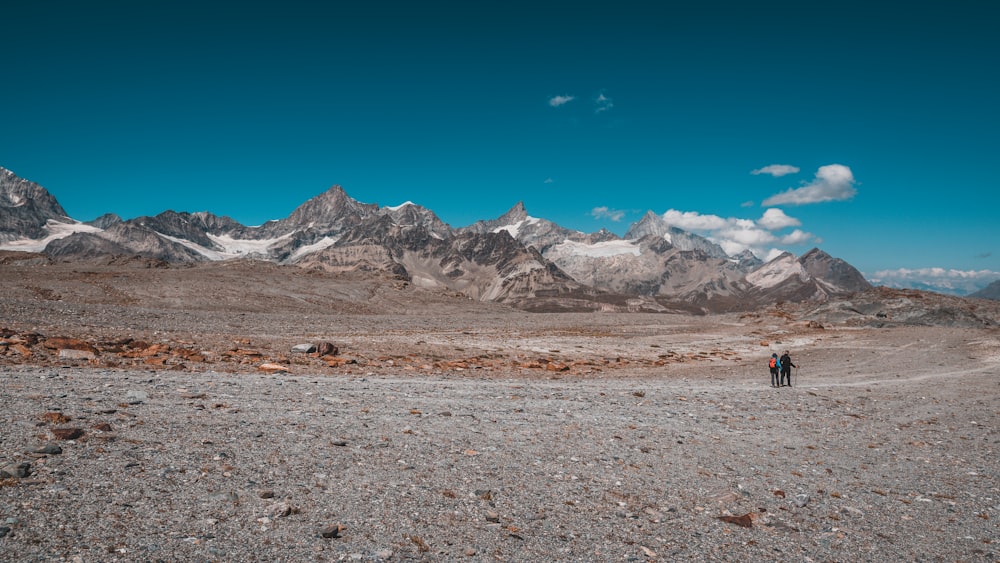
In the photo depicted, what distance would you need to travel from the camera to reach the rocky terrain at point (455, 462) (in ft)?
23.3

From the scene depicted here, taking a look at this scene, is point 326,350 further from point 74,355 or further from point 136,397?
point 136,397

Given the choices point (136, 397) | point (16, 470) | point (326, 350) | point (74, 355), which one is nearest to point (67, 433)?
point (16, 470)

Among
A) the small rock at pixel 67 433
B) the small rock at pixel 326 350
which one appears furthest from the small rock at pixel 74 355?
the small rock at pixel 67 433

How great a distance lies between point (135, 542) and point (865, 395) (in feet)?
88.8

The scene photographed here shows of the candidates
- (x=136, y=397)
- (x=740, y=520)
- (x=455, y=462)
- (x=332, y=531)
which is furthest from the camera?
(x=136, y=397)

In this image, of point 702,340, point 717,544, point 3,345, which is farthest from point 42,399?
point 702,340

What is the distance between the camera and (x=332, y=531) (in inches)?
278

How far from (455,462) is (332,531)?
356 cm

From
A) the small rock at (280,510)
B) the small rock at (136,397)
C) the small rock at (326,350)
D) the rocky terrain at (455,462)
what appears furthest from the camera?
the small rock at (326,350)

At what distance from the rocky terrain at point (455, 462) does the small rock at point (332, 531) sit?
22mm

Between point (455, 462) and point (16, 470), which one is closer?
point (16, 470)

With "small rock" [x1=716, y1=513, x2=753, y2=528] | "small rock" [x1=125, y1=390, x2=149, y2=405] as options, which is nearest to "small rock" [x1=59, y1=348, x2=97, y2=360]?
"small rock" [x1=125, y1=390, x2=149, y2=405]

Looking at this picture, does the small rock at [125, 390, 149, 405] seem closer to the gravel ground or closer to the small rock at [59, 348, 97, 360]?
the gravel ground

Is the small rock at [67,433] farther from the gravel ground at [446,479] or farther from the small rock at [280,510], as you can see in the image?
the small rock at [280,510]
